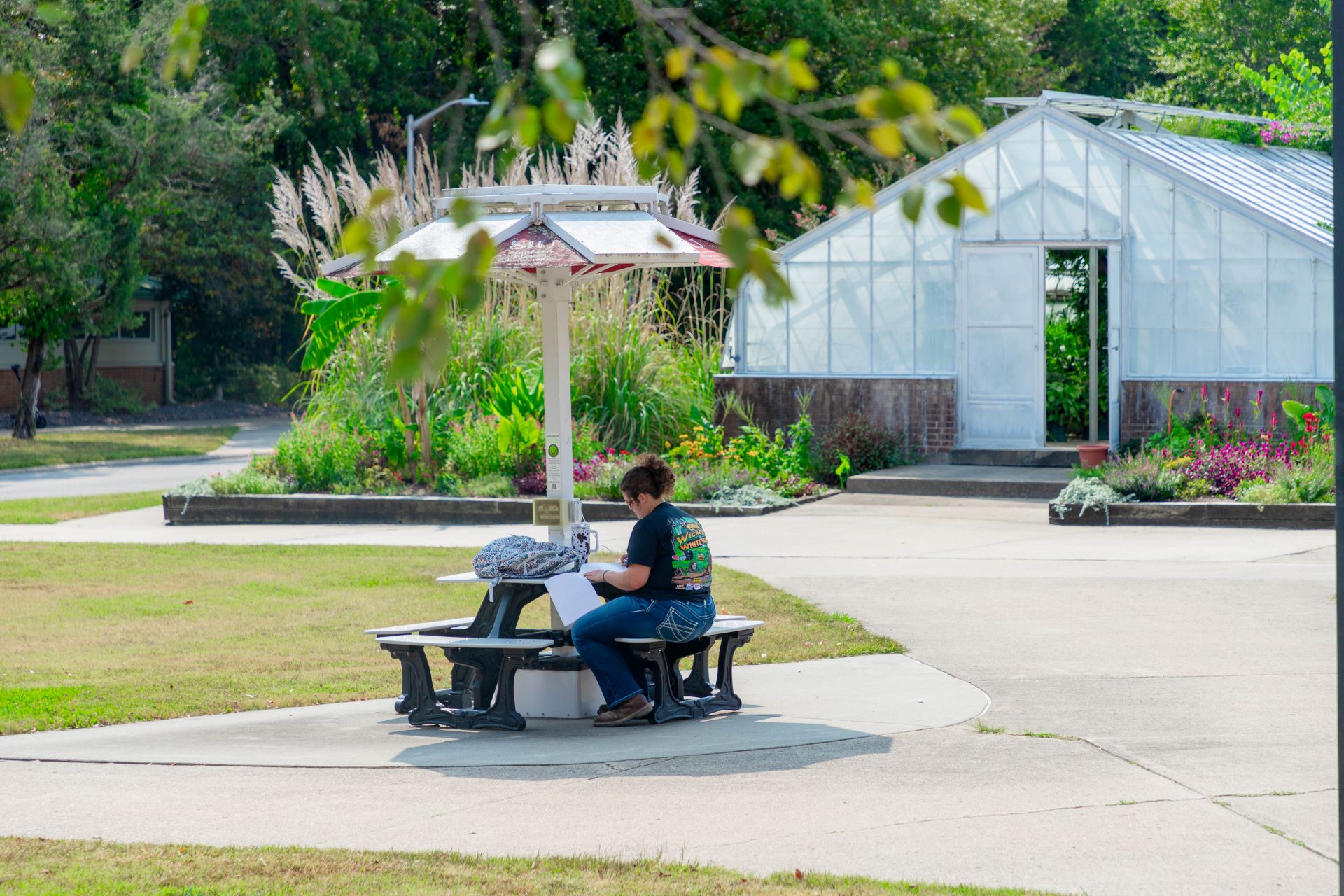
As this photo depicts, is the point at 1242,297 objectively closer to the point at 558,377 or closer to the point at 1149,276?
the point at 1149,276

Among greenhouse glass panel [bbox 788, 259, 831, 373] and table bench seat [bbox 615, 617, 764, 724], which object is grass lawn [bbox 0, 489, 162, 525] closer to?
greenhouse glass panel [bbox 788, 259, 831, 373]

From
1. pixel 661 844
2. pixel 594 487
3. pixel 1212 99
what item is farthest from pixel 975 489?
pixel 1212 99

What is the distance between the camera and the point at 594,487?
56.7 feet

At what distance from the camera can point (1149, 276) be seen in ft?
63.5

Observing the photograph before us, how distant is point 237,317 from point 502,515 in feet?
109

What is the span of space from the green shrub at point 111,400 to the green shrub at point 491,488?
27.8m

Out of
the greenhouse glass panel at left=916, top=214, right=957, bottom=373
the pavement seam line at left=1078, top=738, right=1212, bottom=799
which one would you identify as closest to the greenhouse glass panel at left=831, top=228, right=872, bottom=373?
the greenhouse glass panel at left=916, top=214, right=957, bottom=373

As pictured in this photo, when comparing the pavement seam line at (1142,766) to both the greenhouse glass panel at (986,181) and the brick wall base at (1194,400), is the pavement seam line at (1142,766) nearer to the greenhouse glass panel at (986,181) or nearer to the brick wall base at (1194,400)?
the brick wall base at (1194,400)

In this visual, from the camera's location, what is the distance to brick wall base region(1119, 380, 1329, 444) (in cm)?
1811

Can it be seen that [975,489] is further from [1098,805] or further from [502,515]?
[1098,805]

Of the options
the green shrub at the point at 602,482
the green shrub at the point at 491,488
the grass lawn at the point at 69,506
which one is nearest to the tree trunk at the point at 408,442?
the green shrub at the point at 491,488

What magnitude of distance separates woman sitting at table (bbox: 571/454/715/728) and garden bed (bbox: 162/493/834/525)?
9067mm

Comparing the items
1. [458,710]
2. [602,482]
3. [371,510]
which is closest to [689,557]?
[458,710]

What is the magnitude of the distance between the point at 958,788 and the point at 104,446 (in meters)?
28.5
